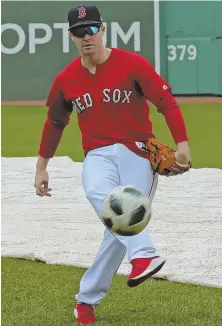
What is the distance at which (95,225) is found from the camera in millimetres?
8836

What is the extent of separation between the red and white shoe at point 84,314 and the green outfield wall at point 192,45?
1881 centimetres

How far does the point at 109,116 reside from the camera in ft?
17.7

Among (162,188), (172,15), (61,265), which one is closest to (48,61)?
(172,15)

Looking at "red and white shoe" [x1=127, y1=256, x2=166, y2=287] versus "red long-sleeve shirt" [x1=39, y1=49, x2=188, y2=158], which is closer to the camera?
"red and white shoe" [x1=127, y1=256, x2=166, y2=287]

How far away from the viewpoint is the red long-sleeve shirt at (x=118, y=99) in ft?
17.4

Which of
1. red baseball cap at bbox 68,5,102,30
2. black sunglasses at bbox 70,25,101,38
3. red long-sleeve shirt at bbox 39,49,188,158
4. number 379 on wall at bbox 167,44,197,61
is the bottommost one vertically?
number 379 on wall at bbox 167,44,197,61

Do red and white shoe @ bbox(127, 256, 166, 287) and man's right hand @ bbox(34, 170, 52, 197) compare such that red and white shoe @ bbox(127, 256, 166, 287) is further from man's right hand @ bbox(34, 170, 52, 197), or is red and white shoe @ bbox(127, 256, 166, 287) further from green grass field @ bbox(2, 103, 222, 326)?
man's right hand @ bbox(34, 170, 52, 197)

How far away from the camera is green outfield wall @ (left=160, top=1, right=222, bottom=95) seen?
23938mm

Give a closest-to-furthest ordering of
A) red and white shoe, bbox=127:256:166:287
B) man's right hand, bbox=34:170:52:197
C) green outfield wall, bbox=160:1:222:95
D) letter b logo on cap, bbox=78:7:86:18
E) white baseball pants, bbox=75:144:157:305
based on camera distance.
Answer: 1. red and white shoe, bbox=127:256:166:287
2. white baseball pants, bbox=75:144:157:305
3. letter b logo on cap, bbox=78:7:86:18
4. man's right hand, bbox=34:170:52:197
5. green outfield wall, bbox=160:1:222:95

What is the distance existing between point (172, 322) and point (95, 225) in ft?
11.1

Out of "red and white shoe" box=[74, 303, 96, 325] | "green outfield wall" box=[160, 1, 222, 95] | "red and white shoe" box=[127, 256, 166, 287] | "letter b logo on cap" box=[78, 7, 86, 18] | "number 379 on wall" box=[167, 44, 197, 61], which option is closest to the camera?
"red and white shoe" box=[127, 256, 166, 287]

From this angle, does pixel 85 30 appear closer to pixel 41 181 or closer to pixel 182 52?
pixel 41 181

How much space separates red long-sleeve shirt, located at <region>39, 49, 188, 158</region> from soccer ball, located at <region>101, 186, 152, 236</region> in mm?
421

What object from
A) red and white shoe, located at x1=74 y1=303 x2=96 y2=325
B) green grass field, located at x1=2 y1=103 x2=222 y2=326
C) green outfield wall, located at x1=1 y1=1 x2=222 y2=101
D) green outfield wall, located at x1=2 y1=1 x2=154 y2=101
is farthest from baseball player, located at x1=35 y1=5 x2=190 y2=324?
green outfield wall, located at x1=2 y1=1 x2=154 y2=101
